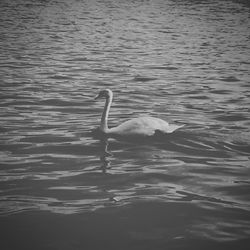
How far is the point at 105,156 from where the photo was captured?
9.94 meters

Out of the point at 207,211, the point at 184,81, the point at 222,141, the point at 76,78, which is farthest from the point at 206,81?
the point at 207,211

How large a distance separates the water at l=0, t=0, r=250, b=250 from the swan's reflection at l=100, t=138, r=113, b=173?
0.22 feet

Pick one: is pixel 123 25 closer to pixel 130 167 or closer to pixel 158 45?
pixel 158 45

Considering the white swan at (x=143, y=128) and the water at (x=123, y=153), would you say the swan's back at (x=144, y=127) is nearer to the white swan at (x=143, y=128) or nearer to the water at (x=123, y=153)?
the white swan at (x=143, y=128)

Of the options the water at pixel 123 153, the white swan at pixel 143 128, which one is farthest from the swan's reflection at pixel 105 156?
the white swan at pixel 143 128

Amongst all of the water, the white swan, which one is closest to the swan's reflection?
the water

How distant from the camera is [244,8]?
57312mm

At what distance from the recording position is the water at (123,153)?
6562 mm

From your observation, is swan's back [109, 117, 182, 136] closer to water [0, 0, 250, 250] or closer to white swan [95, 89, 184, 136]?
white swan [95, 89, 184, 136]

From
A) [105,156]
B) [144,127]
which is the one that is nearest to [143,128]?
[144,127]

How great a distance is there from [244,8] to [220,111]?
154 feet

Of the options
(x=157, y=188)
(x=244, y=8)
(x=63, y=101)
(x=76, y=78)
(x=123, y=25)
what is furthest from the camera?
(x=244, y=8)

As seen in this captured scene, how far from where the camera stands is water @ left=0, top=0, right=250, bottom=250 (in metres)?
6.56

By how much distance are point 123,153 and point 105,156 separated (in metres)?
0.47
